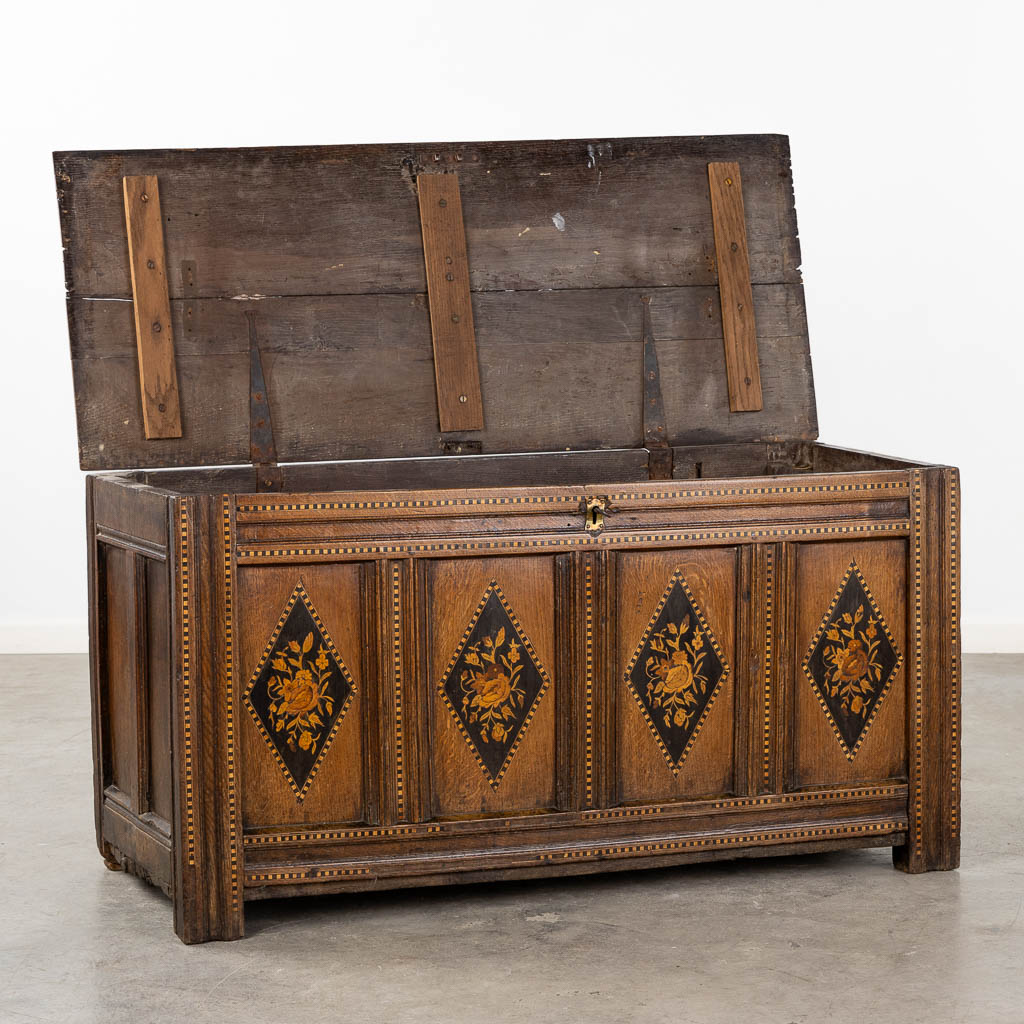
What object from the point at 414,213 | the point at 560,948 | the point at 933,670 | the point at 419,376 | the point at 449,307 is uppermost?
the point at 414,213

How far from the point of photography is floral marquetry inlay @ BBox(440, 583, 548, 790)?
4.31 meters

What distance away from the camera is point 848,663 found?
15.0 feet

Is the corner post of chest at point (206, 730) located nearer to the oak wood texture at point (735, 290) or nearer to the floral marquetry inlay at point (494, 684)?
the floral marquetry inlay at point (494, 684)

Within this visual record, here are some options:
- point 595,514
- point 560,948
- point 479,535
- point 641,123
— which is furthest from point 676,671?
point 641,123

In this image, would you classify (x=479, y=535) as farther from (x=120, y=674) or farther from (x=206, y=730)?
(x=120, y=674)

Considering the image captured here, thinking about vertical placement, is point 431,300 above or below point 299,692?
above

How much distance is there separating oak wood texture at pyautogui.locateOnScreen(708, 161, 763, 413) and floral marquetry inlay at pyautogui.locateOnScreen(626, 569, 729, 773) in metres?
0.96

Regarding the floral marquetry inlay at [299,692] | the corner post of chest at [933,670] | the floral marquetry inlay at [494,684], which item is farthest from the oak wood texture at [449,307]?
the corner post of chest at [933,670]

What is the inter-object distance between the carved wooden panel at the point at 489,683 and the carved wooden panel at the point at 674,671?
189mm

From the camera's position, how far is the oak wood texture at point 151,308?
15.4ft

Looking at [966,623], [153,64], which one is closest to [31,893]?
[153,64]

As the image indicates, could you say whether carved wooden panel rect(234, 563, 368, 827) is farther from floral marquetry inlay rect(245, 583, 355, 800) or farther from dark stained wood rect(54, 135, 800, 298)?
dark stained wood rect(54, 135, 800, 298)

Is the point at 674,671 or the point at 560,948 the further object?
the point at 674,671

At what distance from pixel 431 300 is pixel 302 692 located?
1.30 m
